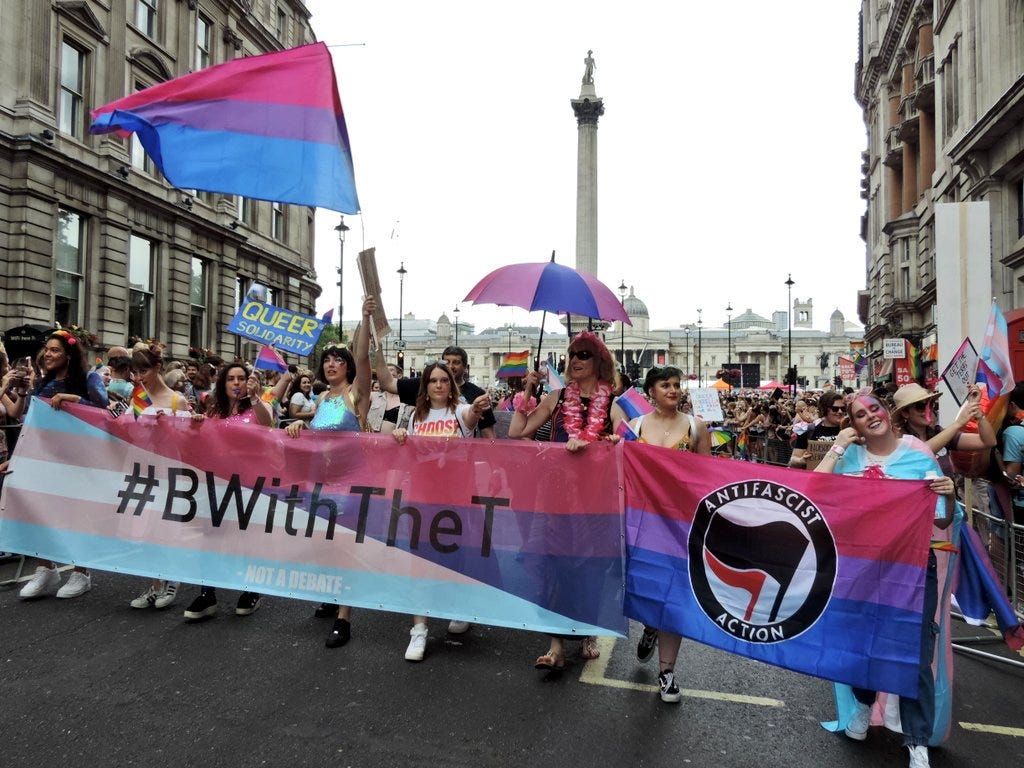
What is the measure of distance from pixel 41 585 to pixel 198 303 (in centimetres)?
2397

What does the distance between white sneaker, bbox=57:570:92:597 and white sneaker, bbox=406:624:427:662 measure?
9.34 feet

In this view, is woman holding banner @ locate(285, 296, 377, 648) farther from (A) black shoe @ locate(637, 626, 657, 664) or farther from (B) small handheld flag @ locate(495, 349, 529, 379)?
(B) small handheld flag @ locate(495, 349, 529, 379)

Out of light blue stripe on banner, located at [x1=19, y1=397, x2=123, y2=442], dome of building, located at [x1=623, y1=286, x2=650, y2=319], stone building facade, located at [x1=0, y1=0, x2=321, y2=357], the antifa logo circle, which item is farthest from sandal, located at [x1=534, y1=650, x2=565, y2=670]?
dome of building, located at [x1=623, y1=286, x2=650, y2=319]

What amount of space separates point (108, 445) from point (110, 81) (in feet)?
70.5

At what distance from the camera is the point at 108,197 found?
71.3ft

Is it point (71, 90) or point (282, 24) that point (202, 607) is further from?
point (282, 24)

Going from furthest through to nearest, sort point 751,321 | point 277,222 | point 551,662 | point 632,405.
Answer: point 751,321
point 277,222
point 632,405
point 551,662

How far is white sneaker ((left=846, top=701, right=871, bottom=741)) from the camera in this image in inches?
140

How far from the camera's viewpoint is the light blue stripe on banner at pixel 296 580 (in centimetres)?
426

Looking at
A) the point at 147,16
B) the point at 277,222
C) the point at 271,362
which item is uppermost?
the point at 147,16

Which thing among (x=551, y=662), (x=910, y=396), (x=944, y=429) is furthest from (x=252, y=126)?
(x=944, y=429)

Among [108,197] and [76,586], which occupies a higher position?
[108,197]

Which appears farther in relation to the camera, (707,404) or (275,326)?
(707,404)

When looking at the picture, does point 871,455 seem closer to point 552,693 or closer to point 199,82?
point 552,693
